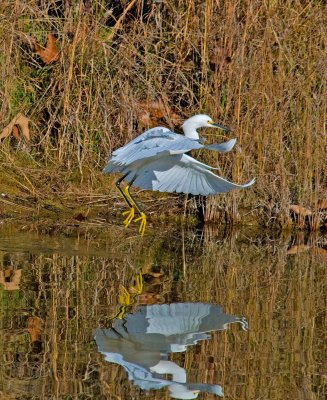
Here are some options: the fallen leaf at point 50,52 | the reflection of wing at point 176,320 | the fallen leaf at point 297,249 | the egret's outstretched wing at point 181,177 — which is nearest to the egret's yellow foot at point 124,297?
the reflection of wing at point 176,320

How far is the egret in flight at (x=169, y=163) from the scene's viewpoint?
6891 millimetres

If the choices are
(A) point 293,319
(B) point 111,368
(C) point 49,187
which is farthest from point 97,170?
(B) point 111,368

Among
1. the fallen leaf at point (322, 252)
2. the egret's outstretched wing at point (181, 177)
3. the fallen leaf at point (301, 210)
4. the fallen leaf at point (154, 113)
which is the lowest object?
the fallen leaf at point (322, 252)

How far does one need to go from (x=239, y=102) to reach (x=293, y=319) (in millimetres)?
3615

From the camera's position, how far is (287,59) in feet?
30.6

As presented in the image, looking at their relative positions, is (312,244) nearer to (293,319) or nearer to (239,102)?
(239,102)

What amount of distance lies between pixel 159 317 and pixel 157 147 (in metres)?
1.45

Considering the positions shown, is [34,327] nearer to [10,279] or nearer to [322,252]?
[10,279]

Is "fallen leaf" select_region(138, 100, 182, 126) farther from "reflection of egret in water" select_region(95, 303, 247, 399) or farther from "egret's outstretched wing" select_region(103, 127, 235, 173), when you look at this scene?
"reflection of egret in water" select_region(95, 303, 247, 399)

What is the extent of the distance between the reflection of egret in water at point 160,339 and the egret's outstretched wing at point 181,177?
4.59ft

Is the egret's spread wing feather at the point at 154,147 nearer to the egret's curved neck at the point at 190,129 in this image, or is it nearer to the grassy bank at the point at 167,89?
the egret's curved neck at the point at 190,129

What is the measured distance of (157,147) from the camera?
6.91m

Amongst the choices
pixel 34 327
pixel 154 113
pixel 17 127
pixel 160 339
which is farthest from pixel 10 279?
pixel 154 113

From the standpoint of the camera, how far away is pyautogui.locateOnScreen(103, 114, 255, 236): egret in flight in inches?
271
